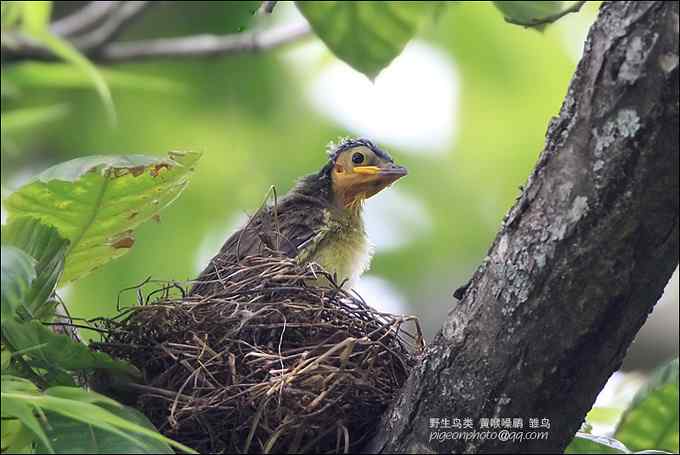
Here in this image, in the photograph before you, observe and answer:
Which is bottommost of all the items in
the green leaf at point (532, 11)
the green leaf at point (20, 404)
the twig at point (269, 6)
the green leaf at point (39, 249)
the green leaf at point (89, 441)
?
the green leaf at point (89, 441)

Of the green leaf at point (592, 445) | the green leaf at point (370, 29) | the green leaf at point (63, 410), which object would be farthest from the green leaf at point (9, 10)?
the green leaf at point (592, 445)

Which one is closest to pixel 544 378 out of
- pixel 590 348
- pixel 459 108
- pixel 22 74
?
pixel 590 348

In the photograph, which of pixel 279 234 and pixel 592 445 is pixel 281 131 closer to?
pixel 279 234

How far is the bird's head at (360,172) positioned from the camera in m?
5.15

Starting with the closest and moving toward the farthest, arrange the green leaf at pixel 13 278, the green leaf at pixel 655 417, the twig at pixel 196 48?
the green leaf at pixel 13 278 < the green leaf at pixel 655 417 < the twig at pixel 196 48

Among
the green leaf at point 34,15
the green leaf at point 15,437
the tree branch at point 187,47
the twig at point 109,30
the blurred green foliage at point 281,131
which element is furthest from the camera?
the blurred green foliage at point 281,131

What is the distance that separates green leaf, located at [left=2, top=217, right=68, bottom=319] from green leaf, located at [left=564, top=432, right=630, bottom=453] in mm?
1480

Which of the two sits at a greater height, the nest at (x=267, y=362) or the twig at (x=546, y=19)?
the twig at (x=546, y=19)

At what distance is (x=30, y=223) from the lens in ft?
9.76

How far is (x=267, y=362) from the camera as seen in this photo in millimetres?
3445

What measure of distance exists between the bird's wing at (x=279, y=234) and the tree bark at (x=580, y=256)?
153 centimetres

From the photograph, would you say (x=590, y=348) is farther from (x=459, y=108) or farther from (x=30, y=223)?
(x=459, y=108)

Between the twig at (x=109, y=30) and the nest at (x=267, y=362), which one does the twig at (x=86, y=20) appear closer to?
the twig at (x=109, y=30)

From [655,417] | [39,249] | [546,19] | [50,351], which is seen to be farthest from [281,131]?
[546,19]
